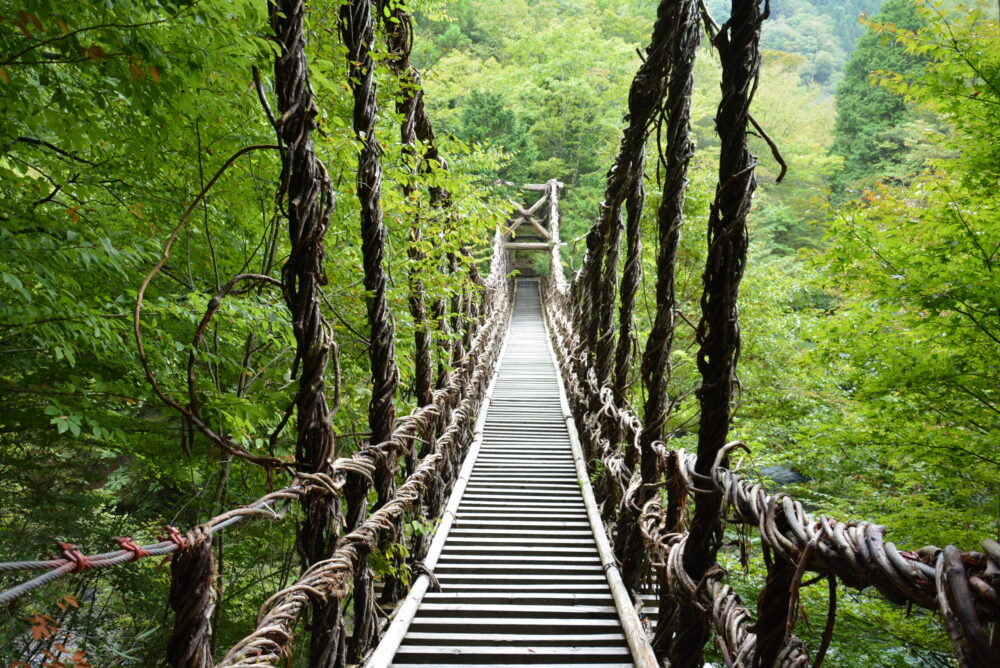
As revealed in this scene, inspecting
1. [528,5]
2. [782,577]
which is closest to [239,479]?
[782,577]

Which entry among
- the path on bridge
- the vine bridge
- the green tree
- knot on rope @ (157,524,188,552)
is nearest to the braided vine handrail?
the vine bridge

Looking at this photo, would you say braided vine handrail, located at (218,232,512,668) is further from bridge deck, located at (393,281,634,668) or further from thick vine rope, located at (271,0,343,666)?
bridge deck, located at (393,281,634,668)

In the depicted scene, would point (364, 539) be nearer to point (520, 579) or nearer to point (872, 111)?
point (520, 579)

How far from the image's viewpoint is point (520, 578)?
299 centimetres

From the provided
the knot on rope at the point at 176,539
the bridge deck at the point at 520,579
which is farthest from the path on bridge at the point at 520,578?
the knot on rope at the point at 176,539

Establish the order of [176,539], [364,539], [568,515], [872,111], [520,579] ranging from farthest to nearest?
1. [872,111]
2. [568,515]
3. [520,579]
4. [364,539]
5. [176,539]

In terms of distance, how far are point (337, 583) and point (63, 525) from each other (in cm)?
282

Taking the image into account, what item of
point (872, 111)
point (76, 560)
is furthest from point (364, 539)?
point (872, 111)

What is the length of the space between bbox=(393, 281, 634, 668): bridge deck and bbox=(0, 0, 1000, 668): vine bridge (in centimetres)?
1

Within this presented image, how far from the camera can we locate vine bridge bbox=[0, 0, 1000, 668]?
100cm

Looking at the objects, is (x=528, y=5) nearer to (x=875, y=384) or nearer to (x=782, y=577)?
(x=875, y=384)

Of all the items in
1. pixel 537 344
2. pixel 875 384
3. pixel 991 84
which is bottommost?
pixel 537 344

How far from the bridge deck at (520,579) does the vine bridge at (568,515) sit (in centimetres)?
1

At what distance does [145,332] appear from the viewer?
2.49 meters
